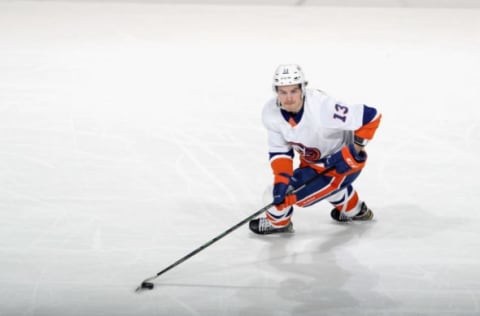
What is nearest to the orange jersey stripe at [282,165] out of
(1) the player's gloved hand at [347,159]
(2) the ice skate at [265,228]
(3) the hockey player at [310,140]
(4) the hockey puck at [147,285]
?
(3) the hockey player at [310,140]

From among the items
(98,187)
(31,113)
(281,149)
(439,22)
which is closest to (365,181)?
(281,149)

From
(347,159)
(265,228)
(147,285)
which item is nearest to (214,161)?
(265,228)

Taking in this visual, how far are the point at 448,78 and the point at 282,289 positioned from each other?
268cm

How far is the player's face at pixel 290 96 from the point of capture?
3.14 metres

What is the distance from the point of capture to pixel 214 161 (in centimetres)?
419

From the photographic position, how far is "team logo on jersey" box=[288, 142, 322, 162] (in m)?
3.36

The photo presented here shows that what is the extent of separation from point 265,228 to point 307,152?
0.39m

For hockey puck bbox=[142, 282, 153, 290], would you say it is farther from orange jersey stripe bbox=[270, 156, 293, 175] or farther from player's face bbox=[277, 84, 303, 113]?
player's face bbox=[277, 84, 303, 113]

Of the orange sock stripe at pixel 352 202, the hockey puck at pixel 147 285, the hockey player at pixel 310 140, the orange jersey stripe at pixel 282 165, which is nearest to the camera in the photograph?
the hockey puck at pixel 147 285

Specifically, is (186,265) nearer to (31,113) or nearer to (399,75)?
(31,113)

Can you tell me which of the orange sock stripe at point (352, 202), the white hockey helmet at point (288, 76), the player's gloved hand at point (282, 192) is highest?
the white hockey helmet at point (288, 76)

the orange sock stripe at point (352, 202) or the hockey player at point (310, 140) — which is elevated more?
the hockey player at point (310, 140)

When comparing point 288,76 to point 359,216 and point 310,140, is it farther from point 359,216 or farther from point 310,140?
point 359,216

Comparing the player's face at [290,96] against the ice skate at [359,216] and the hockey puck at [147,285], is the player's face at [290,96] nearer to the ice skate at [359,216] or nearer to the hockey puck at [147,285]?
the ice skate at [359,216]
